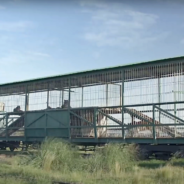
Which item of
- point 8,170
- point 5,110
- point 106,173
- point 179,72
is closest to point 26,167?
point 8,170

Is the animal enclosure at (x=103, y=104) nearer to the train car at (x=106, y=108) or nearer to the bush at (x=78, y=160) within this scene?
the train car at (x=106, y=108)

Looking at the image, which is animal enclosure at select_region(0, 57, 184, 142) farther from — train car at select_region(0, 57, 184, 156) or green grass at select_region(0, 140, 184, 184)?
green grass at select_region(0, 140, 184, 184)

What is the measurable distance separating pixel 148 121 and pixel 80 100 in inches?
184

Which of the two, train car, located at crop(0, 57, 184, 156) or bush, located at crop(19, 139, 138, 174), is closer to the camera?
bush, located at crop(19, 139, 138, 174)

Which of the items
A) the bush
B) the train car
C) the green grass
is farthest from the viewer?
the train car

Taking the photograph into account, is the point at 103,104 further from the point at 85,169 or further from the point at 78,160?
the point at 85,169

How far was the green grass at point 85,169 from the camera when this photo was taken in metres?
9.77

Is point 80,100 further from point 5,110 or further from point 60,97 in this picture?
point 5,110

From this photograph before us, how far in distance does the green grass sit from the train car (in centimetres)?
131

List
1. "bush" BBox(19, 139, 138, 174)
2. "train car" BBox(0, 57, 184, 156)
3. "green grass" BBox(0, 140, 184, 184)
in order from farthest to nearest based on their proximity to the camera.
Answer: "train car" BBox(0, 57, 184, 156) < "bush" BBox(19, 139, 138, 174) < "green grass" BBox(0, 140, 184, 184)

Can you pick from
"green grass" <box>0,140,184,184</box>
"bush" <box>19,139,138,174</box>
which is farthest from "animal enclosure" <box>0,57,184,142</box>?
"bush" <box>19,139,138,174</box>

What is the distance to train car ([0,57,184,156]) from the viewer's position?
14.3 m

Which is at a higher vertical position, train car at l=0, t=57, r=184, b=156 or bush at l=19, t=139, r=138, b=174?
train car at l=0, t=57, r=184, b=156

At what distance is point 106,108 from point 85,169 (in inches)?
188
